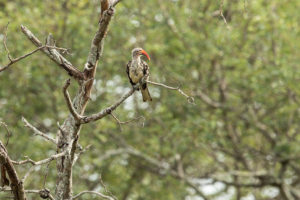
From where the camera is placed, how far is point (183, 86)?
1073 cm

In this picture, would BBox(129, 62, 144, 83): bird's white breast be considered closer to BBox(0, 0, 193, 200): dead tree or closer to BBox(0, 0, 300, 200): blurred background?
BBox(0, 0, 193, 200): dead tree

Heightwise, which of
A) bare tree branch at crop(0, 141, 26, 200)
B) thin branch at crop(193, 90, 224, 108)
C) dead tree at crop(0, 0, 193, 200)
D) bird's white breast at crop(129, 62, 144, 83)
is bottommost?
bare tree branch at crop(0, 141, 26, 200)

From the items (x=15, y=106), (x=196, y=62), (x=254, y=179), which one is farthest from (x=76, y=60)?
(x=254, y=179)

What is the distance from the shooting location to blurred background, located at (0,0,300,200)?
432 inches

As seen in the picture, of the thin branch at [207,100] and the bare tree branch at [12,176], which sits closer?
the bare tree branch at [12,176]

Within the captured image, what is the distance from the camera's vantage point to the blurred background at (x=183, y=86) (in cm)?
1098

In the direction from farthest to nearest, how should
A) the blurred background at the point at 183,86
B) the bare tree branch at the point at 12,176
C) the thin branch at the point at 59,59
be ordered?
the blurred background at the point at 183,86 < the thin branch at the point at 59,59 < the bare tree branch at the point at 12,176

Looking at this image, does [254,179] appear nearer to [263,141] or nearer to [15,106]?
[263,141]

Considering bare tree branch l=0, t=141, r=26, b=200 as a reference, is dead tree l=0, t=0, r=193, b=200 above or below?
above

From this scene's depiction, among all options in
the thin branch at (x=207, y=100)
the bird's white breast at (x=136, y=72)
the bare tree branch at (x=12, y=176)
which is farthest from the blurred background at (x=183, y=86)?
the bare tree branch at (x=12, y=176)

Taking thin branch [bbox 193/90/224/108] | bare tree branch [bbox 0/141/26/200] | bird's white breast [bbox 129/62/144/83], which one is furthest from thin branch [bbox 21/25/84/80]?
thin branch [bbox 193/90/224/108]

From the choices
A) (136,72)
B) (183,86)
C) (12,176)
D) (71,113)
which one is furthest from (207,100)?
(12,176)

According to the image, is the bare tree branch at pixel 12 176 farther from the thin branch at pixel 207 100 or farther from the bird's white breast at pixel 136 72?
the thin branch at pixel 207 100

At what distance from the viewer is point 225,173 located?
39.7 feet
